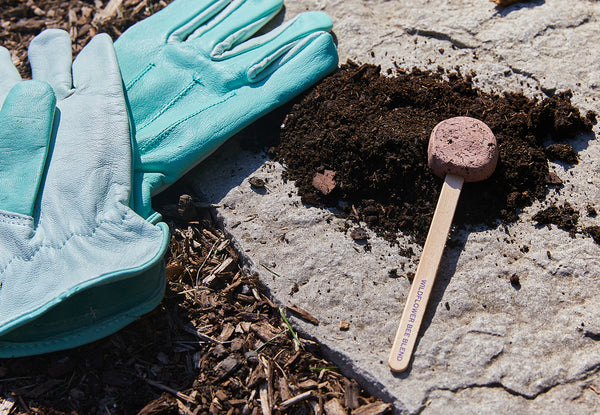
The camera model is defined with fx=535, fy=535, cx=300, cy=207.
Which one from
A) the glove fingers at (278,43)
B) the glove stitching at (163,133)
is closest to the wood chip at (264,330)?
the glove stitching at (163,133)

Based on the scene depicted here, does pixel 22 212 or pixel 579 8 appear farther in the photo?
pixel 579 8

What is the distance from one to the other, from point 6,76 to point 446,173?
7.22 feet

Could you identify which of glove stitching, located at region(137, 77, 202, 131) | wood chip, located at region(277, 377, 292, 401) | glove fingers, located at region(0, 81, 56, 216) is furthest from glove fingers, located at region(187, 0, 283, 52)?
wood chip, located at region(277, 377, 292, 401)

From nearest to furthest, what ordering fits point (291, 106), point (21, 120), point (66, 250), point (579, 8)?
point (66, 250) → point (21, 120) → point (291, 106) → point (579, 8)

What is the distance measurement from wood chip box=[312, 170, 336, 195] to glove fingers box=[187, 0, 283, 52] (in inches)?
35.4

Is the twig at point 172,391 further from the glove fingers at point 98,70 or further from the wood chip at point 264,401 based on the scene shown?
the glove fingers at point 98,70

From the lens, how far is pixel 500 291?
210cm

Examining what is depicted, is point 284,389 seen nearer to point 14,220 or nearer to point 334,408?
point 334,408

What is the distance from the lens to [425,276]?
6.81 ft

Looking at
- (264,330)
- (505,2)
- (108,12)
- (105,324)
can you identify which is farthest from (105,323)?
(505,2)

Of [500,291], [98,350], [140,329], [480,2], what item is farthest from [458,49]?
[98,350]

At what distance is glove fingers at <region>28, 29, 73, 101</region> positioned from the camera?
2610 mm

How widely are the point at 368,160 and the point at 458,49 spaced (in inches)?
37.6

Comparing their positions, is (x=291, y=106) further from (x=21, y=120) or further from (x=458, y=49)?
(x=21, y=120)
